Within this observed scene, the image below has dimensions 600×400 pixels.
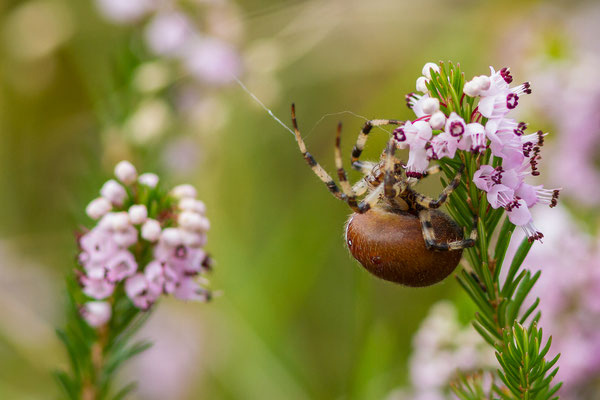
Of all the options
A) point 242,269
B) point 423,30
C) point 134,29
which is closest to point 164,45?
point 134,29

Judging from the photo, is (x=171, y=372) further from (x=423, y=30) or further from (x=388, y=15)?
(x=423, y=30)

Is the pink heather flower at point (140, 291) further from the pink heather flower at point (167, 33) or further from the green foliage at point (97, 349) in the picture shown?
the pink heather flower at point (167, 33)

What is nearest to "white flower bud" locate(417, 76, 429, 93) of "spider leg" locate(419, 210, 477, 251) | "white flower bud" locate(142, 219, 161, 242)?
"spider leg" locate(419, 210, 477, 251)

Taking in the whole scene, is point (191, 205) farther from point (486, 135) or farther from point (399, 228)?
point (486, 135)

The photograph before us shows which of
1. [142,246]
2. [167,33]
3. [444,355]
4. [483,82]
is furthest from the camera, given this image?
[167,33]

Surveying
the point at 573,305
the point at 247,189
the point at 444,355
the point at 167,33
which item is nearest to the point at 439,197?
the point at 444,355

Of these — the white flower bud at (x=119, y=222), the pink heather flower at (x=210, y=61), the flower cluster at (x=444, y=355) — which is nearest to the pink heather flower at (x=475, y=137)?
the white flower bud at (x=119, y=222)
